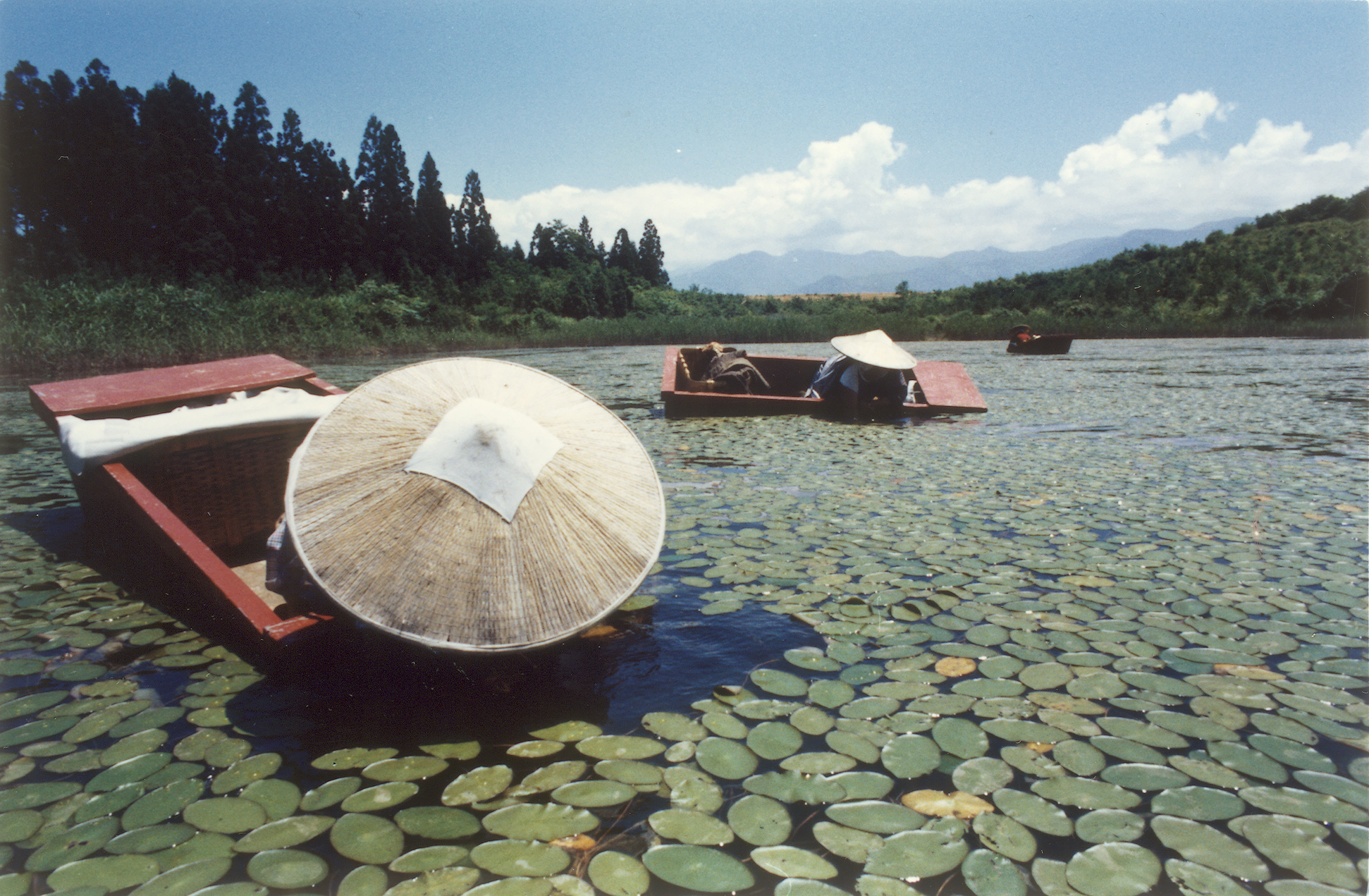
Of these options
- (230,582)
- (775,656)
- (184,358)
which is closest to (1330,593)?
(775,656)

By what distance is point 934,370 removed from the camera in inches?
259

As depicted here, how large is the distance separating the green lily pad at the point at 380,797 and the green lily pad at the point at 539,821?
18 centimetres

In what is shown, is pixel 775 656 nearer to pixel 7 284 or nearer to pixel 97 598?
pixel 97 598

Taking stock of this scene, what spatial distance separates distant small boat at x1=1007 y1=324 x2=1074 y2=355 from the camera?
1377cm

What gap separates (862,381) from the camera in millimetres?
5812

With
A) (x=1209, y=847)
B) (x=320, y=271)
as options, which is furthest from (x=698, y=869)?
(x=320, y=271)

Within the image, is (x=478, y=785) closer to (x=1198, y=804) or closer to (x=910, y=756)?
(x=910, y=756)

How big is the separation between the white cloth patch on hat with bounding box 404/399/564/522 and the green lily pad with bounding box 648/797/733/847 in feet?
2.18

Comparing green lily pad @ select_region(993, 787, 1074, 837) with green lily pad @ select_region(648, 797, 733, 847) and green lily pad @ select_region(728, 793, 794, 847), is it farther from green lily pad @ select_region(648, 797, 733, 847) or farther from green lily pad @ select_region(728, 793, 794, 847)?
green lily pad @ select_region(648, 797, 733, 847)

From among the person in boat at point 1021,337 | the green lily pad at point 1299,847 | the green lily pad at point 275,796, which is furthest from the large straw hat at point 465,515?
the person in boat at point 1021,337

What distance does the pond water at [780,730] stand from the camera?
3.60 feet

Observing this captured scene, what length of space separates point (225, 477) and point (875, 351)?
14.6ft

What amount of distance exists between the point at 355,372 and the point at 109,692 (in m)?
10.00

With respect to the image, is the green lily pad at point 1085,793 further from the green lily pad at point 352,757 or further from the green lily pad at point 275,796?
the green lily pad at point 275,796
